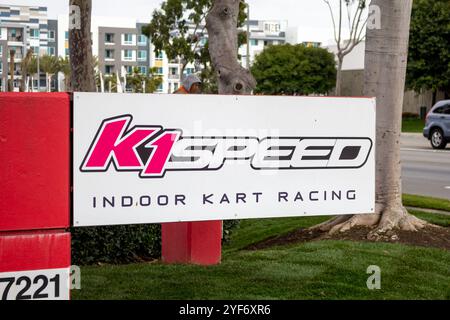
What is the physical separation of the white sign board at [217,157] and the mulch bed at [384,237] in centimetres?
316

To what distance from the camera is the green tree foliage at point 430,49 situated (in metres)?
46.8

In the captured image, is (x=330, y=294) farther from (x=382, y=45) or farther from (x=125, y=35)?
(x=125, y=35)

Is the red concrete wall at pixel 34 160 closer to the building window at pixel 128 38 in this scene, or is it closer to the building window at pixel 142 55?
the building window at pixel 128 38

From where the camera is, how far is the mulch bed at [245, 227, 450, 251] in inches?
368

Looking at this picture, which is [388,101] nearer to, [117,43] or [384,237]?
[384,237]

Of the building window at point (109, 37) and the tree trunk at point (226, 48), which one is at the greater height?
the building window at point (109, 37)

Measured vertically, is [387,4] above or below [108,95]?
above

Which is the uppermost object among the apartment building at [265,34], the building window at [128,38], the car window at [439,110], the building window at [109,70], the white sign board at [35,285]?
the apartment building at [265,34]

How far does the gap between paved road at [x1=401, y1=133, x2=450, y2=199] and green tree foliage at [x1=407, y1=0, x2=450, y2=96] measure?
1733 cm

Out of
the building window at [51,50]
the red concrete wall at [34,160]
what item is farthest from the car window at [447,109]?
the building window at [51,50]

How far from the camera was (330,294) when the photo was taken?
6.71 metres
